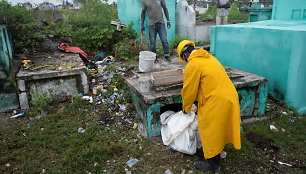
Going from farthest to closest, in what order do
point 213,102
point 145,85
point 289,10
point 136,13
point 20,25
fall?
point 136,13
point 289,10
point 20,25
point 145,85
point 213,102

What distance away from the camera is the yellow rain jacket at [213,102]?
8.71 feet

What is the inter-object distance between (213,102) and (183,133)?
767 millimetres

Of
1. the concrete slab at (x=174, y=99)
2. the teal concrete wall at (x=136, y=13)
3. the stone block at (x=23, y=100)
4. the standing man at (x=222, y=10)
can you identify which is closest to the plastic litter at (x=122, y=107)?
the concrete slab at (x=174, y=99)

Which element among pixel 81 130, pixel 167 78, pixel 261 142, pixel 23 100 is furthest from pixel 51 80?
pixel 261 142

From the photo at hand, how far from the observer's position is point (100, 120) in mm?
4297

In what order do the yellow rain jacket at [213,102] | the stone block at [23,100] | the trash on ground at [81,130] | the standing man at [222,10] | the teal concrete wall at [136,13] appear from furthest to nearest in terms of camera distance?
the standing man at [222,10]
the teal concrete wall at [136,13]
the stone block at [23,100]
the trash on ground at [81,130]
the yellow rain jacket at [213,102]

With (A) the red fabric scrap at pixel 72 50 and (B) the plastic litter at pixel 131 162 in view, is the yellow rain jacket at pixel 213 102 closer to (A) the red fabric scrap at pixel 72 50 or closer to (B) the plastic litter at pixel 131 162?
(B) the plastic litter at pixel 131 162

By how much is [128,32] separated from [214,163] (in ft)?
19.9

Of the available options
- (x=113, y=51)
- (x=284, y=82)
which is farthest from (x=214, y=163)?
(x=113, y=51)

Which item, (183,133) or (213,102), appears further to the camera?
(183,133)

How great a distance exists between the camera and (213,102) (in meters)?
2.65

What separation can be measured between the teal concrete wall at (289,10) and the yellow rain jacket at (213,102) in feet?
16.4

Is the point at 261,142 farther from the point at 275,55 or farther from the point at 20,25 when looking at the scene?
the point at 20,25

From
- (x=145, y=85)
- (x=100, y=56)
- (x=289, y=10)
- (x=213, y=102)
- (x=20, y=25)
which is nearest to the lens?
(x=213, y=102)
